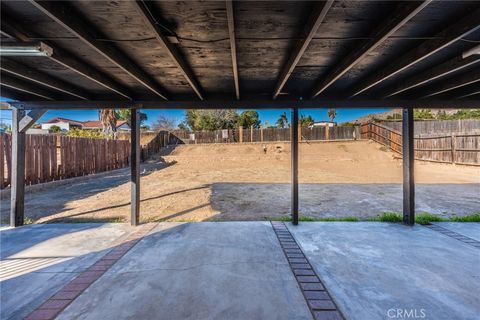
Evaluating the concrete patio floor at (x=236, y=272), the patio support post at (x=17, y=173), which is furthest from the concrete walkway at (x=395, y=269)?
the patio support post at (x=17, y=173)

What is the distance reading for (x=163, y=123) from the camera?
35.2 meters

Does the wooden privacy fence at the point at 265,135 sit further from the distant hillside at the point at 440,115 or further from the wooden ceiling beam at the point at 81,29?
the wooden ceiling beam at the point at 81,29

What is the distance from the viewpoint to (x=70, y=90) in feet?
11.6

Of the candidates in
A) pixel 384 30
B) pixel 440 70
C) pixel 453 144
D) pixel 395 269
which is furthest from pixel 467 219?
pixel 453 144

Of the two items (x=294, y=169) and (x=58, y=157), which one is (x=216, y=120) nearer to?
(x=58, y=157)

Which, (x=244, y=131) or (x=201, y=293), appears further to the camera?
(x=244, y=131)

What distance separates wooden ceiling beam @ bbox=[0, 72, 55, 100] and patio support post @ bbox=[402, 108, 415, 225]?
19.9ft

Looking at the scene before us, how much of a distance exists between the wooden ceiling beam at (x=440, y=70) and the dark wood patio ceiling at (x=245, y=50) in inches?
0.5

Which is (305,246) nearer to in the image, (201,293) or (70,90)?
(201,293)

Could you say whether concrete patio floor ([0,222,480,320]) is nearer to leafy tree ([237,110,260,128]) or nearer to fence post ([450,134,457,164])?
fence post ([450,134,457,164])

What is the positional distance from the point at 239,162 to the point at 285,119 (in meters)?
18.1

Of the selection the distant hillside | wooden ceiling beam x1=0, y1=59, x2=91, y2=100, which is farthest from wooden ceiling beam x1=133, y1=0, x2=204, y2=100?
the distant hillside

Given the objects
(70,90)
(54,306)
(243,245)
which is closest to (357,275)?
(243,245)

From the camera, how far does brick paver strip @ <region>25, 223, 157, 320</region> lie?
6.33 feet
